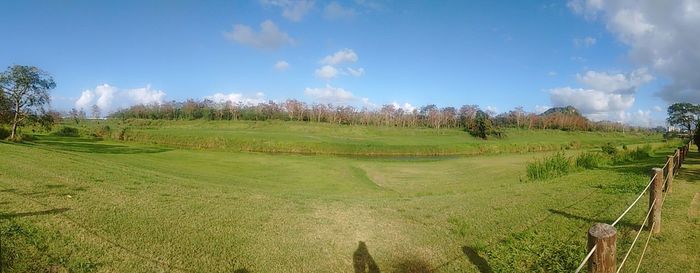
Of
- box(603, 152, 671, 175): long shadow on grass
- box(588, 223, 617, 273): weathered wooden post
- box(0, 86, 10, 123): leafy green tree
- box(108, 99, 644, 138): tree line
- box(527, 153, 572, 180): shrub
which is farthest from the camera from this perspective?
box(108, 99, 644, 138): tree line

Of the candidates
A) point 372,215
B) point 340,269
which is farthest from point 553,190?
point 340,269

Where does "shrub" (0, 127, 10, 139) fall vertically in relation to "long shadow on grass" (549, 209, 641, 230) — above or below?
above

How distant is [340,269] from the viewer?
6.88 m

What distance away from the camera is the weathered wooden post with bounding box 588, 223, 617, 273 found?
4.54 meters

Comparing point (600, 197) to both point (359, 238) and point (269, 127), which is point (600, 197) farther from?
point (269, 127)

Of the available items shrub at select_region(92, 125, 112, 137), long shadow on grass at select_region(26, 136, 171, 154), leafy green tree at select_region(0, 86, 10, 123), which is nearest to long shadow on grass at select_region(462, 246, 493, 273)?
long shadow on grass at select_region(26, 136, 171, 154)

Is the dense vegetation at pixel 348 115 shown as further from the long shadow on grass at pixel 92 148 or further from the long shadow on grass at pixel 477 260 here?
the long shadow on grass at pixel 477 260

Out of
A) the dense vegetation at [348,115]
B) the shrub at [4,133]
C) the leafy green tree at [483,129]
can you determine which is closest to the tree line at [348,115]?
the dense vegetation at [348,115]

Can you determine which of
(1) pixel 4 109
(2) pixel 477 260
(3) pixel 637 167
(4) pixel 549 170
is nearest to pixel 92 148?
(1) pixel 4 109

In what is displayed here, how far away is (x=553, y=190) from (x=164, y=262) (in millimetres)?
13778

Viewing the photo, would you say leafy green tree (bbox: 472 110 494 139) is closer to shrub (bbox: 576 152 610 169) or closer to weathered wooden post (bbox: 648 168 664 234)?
shrub (bbox: 576 152 610 169)

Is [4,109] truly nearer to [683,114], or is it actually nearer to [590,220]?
[590,220]

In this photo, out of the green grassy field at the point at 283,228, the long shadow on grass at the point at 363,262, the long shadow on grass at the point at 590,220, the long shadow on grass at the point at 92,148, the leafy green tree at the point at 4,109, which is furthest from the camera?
the long shadow on grass at the point at 92,148

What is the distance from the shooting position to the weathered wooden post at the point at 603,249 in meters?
4.54
